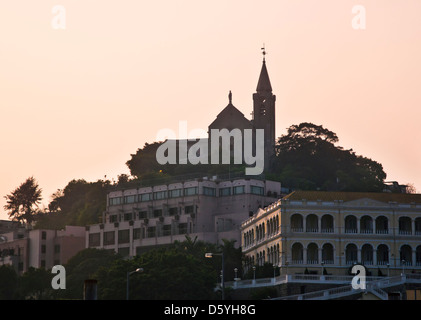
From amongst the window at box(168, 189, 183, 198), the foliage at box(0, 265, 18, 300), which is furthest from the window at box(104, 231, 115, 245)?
the foliage at box(0, 265, 18, 300)

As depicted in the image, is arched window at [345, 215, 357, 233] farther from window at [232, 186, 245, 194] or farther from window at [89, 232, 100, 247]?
window at [89, 232, 100, 247]

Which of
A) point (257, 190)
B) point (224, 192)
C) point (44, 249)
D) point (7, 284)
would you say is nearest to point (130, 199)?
point (44, 249)

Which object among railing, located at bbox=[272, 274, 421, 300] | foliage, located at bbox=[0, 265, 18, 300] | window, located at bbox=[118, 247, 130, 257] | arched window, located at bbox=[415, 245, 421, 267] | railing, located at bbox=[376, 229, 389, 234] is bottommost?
railing, located at bbox=[272, 274, 421, 300]

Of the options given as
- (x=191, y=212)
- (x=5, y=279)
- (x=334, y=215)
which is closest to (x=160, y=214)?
(x=191, y=212)

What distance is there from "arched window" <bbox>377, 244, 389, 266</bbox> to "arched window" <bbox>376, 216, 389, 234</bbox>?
6.37 feet

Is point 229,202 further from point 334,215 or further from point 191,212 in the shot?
point 334,215

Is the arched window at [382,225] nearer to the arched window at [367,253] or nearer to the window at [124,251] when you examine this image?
the arched window at [367,253]

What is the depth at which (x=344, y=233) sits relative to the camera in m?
146

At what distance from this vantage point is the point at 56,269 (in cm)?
17550

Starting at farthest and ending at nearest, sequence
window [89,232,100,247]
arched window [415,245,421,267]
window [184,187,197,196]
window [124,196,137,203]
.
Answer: window [124,196,137,203]
window [89,232,100,247]
window [184,187,197,196]
arched window [415,245,421,267]

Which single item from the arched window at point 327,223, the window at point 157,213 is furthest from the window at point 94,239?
the arched window at point 327,223

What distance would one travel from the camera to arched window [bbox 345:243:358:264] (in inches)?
5728

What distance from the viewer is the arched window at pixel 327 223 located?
480ft

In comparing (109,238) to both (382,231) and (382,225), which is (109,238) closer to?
(382,225)
